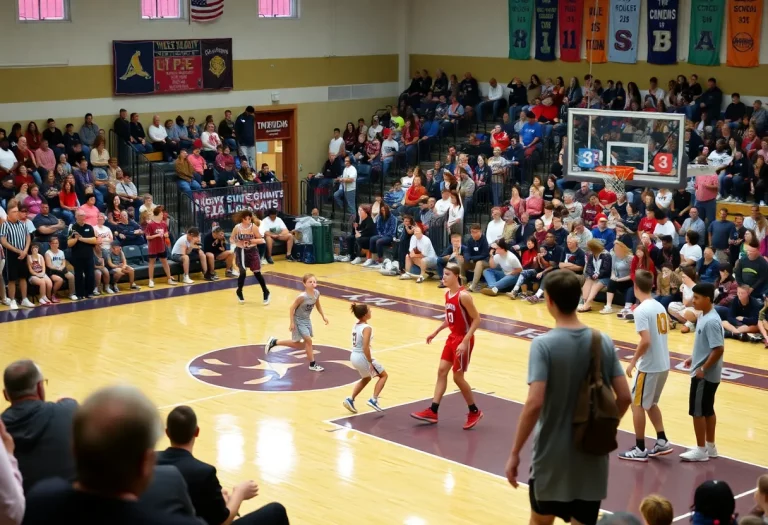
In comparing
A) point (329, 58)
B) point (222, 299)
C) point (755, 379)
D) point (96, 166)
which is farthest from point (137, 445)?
point (329, 58)

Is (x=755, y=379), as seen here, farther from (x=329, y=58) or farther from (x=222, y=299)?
(x=329, y=58)

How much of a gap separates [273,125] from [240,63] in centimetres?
181

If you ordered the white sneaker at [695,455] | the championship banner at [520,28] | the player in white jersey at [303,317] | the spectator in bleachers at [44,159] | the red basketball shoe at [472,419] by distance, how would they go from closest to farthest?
the white sneaker at [695,455], the red basketball shoe at [472,419], the player in white jersey at [303,317], the spectator in bleachers at [44,159], the championship banner at [520,28]

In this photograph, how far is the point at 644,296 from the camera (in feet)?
34.5

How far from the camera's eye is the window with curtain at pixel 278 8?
2778 cm

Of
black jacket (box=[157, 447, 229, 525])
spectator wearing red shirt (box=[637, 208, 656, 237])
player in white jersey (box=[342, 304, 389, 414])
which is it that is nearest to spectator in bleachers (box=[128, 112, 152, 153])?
spectator wearing red shirt (box=[637, 208, 656, 237])

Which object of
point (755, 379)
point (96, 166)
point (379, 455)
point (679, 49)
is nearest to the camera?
point (379, 455)

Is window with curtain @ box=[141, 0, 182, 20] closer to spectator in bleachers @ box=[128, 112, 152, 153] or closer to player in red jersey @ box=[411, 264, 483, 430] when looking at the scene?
spectator in bleachers @ box=[128, 112, 152, 153]

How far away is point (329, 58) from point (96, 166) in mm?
7926

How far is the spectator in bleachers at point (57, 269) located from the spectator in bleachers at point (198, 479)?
566 inches

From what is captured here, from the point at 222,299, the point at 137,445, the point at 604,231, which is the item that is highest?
the point at 137,445

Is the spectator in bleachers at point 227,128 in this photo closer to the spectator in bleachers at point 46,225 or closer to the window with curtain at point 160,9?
the window with curtain at point 160,9

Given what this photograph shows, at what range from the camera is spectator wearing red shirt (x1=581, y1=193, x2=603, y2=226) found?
21.0 metres

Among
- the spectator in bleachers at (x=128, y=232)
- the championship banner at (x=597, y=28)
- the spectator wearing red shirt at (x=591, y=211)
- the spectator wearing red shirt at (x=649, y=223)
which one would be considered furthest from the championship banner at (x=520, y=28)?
the spectator in bleachers at (x=128, y=232)
